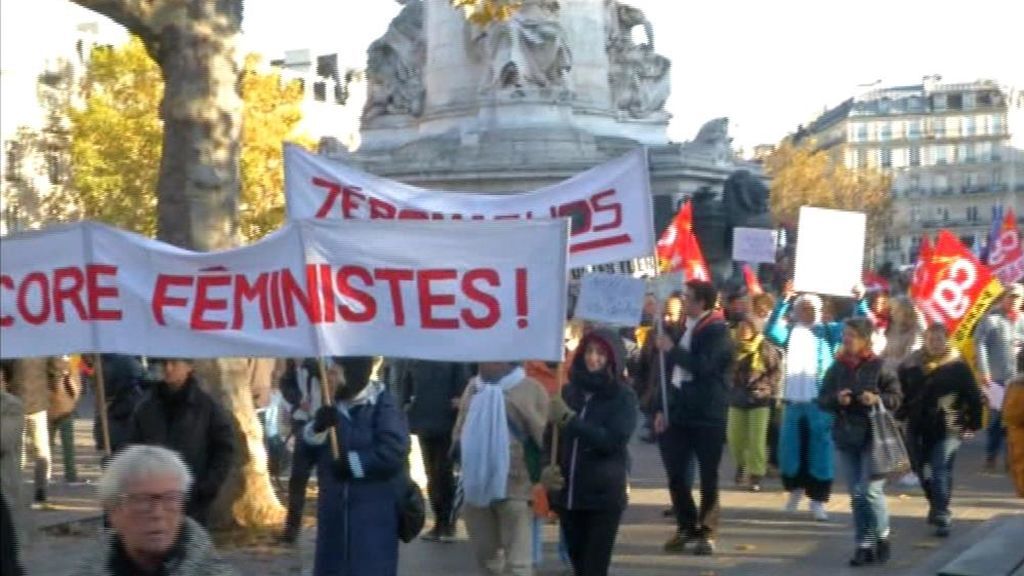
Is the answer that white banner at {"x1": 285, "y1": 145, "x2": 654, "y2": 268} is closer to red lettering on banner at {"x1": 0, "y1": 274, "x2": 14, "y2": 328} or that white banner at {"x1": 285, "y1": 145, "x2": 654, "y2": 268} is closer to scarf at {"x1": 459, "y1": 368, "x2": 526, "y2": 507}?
scarf at {"x1": 459, "y1": 368, "x2": 526, "y2": 507}

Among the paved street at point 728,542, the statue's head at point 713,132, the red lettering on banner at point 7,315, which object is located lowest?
the paved street at point 728,542

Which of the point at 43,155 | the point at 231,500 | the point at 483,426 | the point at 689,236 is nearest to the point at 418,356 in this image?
the point at 483,426

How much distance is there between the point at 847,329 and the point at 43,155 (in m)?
63.0

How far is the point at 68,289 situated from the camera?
30.5 feet

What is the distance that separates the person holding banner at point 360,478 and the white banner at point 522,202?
91.8 inches

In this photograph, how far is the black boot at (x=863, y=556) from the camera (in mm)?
12516

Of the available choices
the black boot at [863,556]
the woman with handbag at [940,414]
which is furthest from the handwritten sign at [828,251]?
the black boot at [863,556]

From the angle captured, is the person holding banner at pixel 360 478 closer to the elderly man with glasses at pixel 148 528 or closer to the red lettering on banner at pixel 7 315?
the red lettering on banner at pixel 7 315

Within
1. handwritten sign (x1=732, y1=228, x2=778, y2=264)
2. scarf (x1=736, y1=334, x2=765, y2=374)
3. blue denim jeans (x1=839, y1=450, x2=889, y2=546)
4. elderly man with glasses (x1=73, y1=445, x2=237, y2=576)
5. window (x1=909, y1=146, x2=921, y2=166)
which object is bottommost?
blue denim jeans (x1=839, y1=450, x2=889, y2=546)

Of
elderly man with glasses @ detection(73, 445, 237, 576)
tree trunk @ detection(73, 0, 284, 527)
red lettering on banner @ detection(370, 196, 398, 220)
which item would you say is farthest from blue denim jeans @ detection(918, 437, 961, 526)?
elderly man with glasses @ detection(73, 445, 237, 576)

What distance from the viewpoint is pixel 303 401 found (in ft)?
54.9

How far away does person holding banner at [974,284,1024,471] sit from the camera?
1902 cm

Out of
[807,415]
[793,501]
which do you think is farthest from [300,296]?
[807,415]

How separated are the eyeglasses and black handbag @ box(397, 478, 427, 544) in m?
4.02
